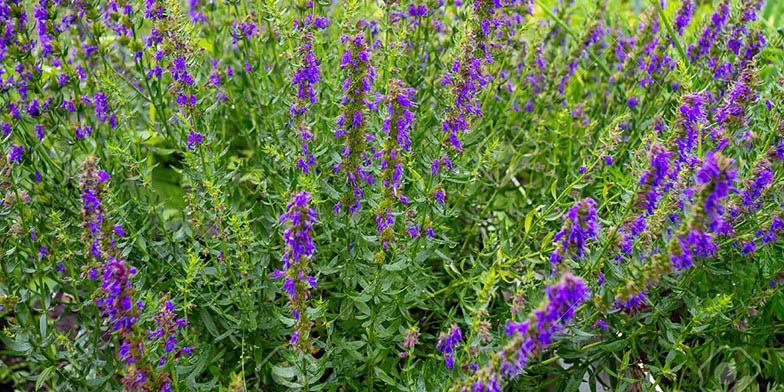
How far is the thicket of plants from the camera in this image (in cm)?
246

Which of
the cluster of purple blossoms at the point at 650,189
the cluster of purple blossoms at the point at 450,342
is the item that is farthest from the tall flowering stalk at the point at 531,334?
the cluster of purple blossoms at the point at 650,189

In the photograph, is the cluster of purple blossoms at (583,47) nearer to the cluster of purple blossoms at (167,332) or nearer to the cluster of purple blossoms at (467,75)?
the cluster of purple blossoms at (467,75)

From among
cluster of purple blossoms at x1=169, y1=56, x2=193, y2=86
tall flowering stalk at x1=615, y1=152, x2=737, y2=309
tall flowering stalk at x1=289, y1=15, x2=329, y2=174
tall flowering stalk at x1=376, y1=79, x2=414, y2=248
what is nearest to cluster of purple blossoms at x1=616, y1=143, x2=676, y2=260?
tall flowering stalk at x1=615, y1=152, x2=737, y2=309

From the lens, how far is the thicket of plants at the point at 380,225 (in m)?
2.46

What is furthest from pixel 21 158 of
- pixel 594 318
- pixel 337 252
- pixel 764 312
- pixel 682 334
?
pixel 764 312

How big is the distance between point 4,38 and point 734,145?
137 inches

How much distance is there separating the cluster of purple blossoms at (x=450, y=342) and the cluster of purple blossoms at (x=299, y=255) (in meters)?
0.48

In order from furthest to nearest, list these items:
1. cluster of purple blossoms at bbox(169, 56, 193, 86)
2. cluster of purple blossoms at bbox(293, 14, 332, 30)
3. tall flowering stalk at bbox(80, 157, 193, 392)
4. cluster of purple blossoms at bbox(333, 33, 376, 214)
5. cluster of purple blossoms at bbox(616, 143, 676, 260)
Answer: cluster of purple blossoms at bbox(293, 14, 332, 30) < cluster of purple blossoms at bbox(169, 56, 193, 86) < cluster of purple blossoms at bbox(333, 33, 376, 214) < cluster of purple blossoms at bbox(616, 143, 676, 260) < tall flowering stalk at bbox(80, 157, 193, 392)

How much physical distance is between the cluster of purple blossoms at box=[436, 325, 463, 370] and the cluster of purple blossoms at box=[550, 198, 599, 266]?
44cm

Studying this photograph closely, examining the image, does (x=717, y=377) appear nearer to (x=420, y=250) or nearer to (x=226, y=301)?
(x=420, y=250)

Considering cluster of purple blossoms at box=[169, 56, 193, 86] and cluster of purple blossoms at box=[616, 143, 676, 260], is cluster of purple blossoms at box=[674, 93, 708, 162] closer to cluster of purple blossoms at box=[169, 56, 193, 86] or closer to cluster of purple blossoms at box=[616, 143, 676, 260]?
cluster of purple blossoms at box=[616, 143, 676, 260]

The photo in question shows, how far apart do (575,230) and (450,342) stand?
620 mm

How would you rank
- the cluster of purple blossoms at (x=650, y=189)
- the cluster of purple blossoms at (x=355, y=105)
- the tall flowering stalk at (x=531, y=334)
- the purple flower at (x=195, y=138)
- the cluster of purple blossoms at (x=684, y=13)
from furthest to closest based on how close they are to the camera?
the cluster of purple blossoms at (x=684, y=13) < the purple flower at (x=195, y=138) < the cluster of purple blossoms at (x=355, y=105) < the cluster of purple blossoms at (x=650, y=189) < the tall flowering stalk at (x=531, y=334)

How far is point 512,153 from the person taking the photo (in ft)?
14.7
